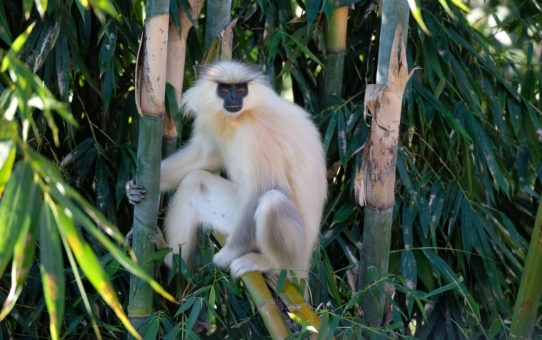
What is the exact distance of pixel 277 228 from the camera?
364 centimetres

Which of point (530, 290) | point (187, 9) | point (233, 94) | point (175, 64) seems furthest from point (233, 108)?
point (530, 290)

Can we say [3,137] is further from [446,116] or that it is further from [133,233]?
[446,116]

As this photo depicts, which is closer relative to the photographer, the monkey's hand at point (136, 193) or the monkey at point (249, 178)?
the monkey's hand at point (136, 193)

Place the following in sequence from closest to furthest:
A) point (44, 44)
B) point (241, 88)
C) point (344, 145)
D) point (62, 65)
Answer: point (241, 88) → point (44, 44) → point (62, 65) → point (344, 145)

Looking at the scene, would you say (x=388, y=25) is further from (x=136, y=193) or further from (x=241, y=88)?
(x=136, y=193)

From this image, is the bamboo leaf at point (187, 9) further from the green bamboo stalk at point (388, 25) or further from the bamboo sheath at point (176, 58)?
the green bamboo stalk at point (388, 25)

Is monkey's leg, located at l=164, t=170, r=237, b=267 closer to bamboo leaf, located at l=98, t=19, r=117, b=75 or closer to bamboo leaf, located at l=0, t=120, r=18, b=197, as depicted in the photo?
bamboo leaf, located at l=98, t=19, r=117, b=75

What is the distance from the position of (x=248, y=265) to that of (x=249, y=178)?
472 mm

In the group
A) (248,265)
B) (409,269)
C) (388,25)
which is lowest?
(409,269)

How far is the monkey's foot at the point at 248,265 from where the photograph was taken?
352 centimetres

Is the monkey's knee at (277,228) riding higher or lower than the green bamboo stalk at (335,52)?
lower

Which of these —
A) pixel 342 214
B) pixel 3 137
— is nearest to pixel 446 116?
pixel 342 214

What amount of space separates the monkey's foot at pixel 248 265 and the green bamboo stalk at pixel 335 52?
127 cm

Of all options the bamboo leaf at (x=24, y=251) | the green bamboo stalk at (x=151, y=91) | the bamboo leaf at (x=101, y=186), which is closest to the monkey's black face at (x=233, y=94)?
the green bamboo stalk at (x=151, y=91)
